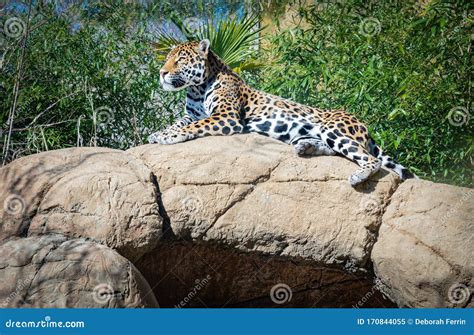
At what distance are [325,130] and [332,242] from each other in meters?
1.45

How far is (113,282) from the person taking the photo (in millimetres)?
6797

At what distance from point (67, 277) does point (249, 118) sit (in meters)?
3.20

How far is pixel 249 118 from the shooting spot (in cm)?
903

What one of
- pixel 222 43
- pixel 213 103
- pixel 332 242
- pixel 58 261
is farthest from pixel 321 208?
pixel 222 43

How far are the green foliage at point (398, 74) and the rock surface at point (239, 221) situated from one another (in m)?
2.43

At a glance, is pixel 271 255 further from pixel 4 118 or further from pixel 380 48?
pixel 4 118

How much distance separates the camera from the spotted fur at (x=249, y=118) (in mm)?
8258
